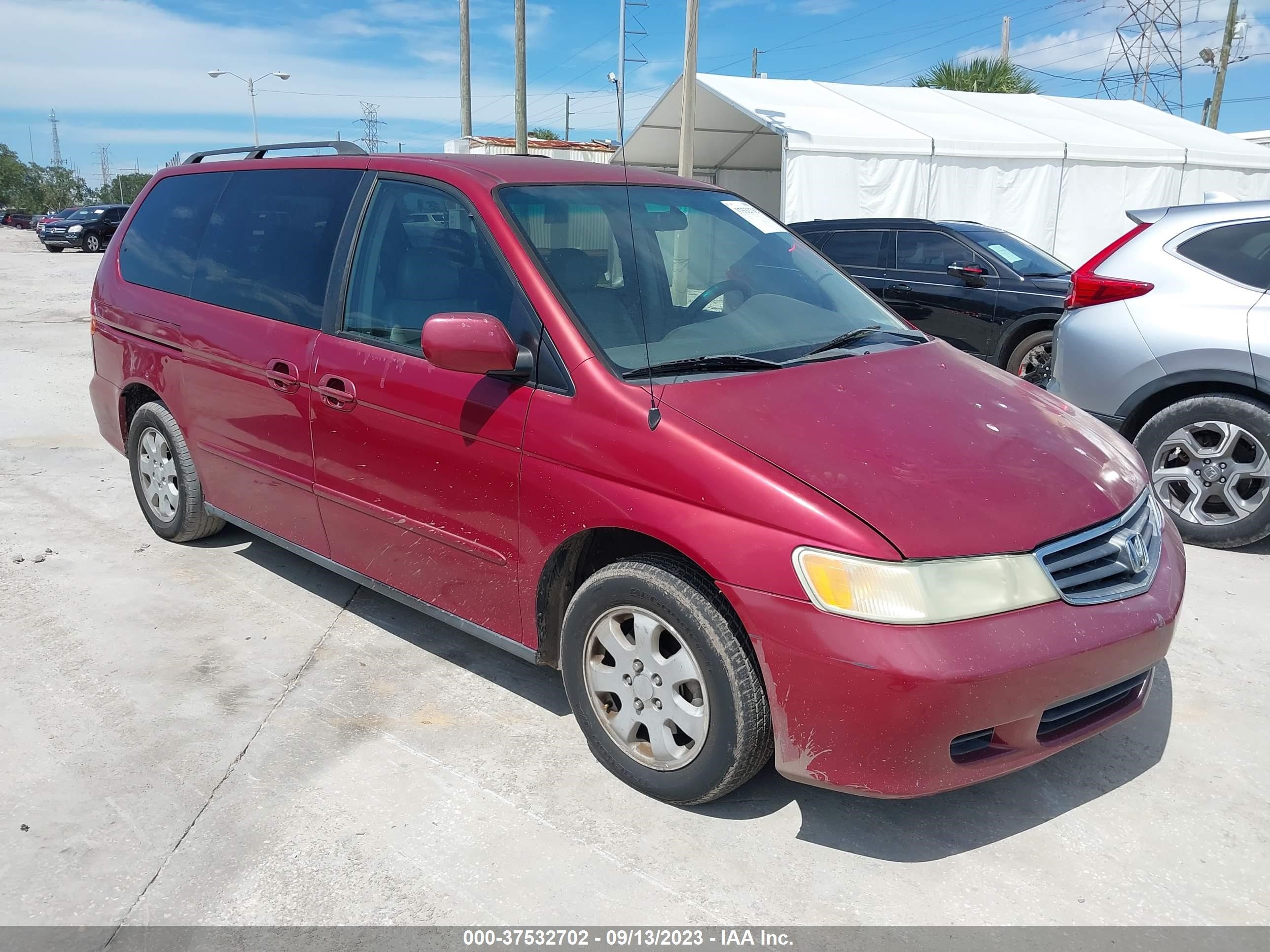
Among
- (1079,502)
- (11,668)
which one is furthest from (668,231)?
(11,668)

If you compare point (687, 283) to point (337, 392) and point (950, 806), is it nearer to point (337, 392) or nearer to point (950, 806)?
point (337, 392)

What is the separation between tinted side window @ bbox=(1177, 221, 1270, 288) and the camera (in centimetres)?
499

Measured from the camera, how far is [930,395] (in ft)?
10.1

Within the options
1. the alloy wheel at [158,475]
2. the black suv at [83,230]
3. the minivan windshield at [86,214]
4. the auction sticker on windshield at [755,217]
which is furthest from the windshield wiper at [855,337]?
the minivan windshield at [86,214]

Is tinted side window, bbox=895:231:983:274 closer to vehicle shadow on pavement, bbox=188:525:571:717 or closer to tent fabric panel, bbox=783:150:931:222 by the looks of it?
tent fabric panel, bbox=783:150:931:222

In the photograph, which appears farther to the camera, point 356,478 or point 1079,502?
point 356,478

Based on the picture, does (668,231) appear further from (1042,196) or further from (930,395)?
(1042,196)

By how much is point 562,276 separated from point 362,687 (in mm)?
1663

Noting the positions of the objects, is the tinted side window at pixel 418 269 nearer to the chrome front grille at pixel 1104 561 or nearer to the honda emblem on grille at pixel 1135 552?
the chrome front grille at pixel 1104 561

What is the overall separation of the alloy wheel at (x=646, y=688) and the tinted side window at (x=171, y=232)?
280cm

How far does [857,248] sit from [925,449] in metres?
7.28

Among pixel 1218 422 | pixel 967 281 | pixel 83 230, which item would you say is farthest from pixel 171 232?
pixel 83 230

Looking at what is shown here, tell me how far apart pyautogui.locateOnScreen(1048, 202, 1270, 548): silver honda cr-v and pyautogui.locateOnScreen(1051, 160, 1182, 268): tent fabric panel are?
12586 mm

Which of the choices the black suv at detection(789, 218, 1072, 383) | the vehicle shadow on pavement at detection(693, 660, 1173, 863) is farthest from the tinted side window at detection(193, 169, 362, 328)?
the black suv at detection(789, 218, 1072, 383)
